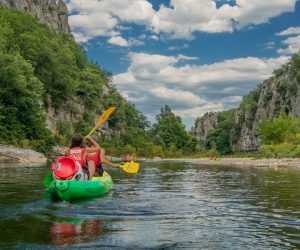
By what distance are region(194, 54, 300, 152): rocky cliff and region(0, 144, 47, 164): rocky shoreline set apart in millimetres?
47281

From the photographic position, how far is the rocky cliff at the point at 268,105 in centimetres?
6838

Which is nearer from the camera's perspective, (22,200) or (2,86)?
(22,200)

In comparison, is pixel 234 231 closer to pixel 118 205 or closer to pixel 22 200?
pixel 118 205

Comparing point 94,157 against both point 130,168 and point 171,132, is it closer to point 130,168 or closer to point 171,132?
point 130,168

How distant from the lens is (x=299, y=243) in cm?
516

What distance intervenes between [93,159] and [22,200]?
8.23 feet

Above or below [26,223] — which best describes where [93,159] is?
above

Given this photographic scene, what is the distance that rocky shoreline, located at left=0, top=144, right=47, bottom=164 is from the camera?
2753 cm

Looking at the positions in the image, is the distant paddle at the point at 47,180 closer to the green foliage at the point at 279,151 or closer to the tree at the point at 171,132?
the green foliage at the point at 279,151

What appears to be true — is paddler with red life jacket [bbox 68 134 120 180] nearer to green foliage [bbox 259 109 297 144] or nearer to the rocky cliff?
green foliage [bbox 259 109 297 144]

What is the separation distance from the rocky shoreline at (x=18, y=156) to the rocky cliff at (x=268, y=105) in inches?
1861

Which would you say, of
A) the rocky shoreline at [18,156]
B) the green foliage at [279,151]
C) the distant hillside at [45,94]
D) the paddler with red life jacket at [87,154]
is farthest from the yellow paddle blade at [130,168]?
the green foliage at [279,151]

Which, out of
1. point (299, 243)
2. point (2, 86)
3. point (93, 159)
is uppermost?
point (2, 86)

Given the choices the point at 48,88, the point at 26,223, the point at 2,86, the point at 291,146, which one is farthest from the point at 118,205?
the point at 48,88
